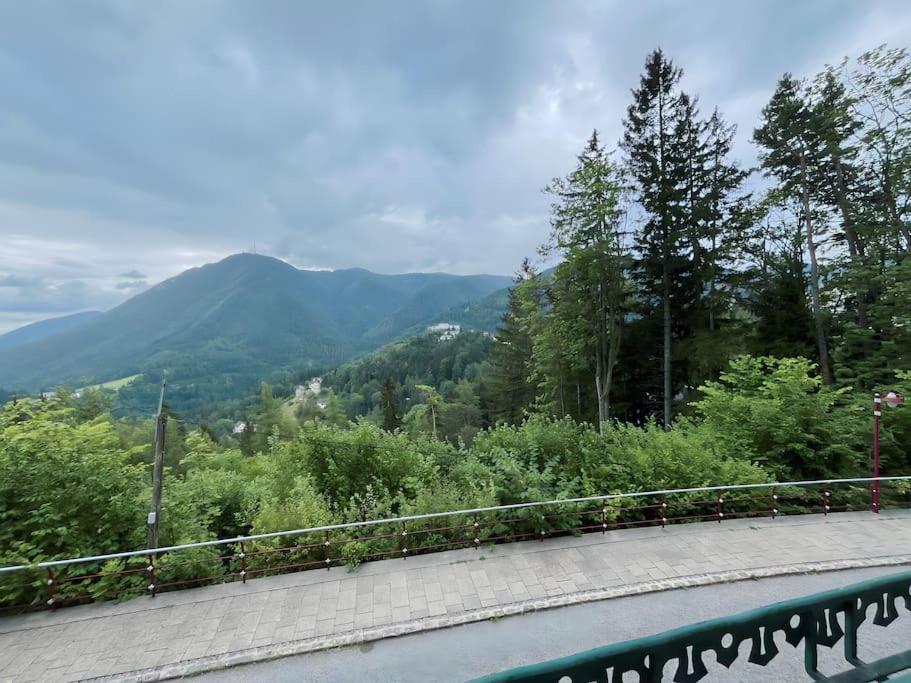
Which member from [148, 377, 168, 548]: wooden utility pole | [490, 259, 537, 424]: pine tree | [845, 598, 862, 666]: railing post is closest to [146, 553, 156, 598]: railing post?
[148, 377, 168, 548]: wooden utility pole

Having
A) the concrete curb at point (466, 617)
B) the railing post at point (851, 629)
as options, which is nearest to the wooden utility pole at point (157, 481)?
the concrete curb at point (466, 617)

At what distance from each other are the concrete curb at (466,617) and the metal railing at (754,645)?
4189mm

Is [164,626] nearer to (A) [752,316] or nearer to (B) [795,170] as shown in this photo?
Result: (A) [752,316]

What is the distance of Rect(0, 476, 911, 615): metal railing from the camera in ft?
21.3

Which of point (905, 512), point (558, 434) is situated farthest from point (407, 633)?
point (905, 512)

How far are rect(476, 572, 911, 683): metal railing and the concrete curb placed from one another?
13.7 ft

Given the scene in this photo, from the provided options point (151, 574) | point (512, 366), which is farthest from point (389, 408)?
point (151, 574)

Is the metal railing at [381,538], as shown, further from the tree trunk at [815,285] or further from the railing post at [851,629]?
the tree trunk at [815,285]

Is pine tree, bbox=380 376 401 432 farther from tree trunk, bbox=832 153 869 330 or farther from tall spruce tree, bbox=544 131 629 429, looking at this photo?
tree trunk, bbox=832 153 869 330

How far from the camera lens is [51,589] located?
6.32 meters

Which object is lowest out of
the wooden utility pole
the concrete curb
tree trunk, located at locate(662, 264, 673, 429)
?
the concrete curb

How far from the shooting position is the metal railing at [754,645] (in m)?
1.72

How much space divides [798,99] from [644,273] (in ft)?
28.8

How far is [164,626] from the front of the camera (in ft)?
19.1
